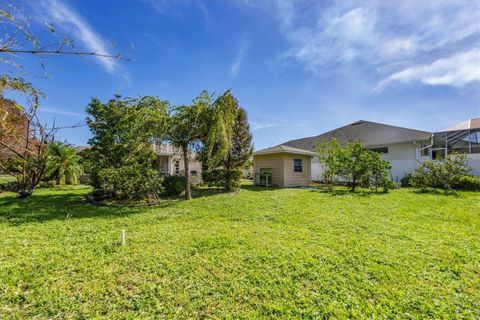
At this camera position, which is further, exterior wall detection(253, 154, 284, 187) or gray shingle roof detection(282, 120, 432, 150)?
gray shingle roof detection(282, 120, 432, 150)

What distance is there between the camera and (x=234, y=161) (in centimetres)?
1236

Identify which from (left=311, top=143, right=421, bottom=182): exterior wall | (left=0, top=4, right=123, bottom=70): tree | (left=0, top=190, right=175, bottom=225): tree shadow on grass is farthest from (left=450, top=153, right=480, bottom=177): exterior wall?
(left=0, top=4, right=123, bottom=70): tree

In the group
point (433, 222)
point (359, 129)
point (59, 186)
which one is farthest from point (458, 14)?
point (59, 186)

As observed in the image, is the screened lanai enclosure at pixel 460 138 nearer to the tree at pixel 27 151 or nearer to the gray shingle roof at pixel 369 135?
the gray shingle roof at pixel 369 135

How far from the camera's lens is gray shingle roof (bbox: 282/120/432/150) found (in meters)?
16.0

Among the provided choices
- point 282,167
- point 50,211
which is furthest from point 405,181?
point 50,211

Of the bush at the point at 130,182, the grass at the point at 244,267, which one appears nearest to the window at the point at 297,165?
the grass at the point at 244,267

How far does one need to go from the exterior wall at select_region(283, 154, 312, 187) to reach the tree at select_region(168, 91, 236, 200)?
19.3ft

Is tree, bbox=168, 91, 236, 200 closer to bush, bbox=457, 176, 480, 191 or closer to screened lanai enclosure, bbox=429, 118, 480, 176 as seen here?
bush, bbox=457, 176, 480, 191

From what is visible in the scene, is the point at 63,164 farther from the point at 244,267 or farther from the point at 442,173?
the point at 442,173

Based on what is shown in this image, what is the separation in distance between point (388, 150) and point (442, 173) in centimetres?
766

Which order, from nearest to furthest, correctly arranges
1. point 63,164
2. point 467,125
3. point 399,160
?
point 63,164 < point 467,125 < point 399,160

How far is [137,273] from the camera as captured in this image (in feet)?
10.0

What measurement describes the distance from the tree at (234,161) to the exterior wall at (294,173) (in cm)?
256
